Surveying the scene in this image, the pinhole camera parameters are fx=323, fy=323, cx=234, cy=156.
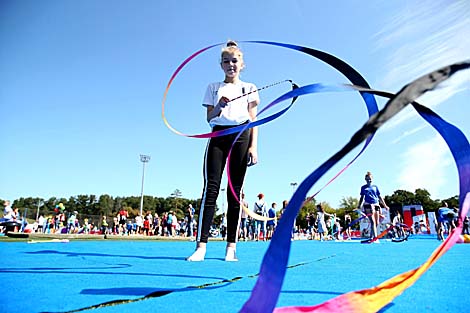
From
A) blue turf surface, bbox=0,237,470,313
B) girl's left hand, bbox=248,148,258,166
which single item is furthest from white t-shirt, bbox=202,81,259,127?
blue turf surface, bbox=0,237,470,313

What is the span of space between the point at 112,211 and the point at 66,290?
345ft

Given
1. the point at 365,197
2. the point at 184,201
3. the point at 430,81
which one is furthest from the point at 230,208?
the point at 184,201

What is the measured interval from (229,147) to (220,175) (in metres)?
0.29

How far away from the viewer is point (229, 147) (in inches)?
126

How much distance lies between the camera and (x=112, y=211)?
98.7m

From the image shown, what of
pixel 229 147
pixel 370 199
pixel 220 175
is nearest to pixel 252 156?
pixel 229 147

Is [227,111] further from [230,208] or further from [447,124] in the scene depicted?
[447,124]

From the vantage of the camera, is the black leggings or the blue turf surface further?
the black leggings

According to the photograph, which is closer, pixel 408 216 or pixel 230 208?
pixel 230 208

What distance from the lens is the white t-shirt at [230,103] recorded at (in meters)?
3.17

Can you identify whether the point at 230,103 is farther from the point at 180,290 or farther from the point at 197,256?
the point at 180,290

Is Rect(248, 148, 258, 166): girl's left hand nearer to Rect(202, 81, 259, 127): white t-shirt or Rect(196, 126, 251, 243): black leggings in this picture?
Rect(196, 126, 251, 243): black leggings

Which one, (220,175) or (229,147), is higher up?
(229,147)

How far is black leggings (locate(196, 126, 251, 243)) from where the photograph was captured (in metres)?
3.11
